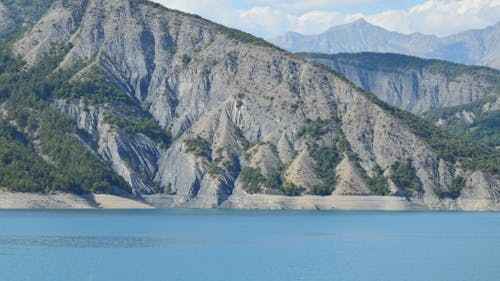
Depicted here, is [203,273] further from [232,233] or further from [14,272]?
[232,233]

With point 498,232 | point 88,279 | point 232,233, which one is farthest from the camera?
point 498,232

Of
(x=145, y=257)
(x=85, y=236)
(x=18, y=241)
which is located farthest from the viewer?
(x=85, y=236)

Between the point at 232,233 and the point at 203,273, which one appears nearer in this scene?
the point at 203,273

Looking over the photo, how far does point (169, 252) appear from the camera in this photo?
14100 centimetres

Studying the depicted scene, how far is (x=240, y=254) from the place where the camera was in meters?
141

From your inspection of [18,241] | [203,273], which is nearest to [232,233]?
[18,241]

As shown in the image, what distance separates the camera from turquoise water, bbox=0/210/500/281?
118m

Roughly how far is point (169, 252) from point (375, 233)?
189 feet

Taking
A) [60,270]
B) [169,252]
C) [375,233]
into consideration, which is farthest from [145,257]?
[375,233]

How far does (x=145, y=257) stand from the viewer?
440 ft

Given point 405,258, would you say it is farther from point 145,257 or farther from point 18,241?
point 18,241

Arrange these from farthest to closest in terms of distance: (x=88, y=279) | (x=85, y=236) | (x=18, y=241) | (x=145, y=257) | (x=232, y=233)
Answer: (x=232, y=233)
(x=85, y=236)
(x=18, y=241)
(x=145, y=257)
(x=88, y=279)

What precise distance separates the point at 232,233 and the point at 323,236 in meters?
16.2

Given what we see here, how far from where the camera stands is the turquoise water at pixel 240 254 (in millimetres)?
117875
